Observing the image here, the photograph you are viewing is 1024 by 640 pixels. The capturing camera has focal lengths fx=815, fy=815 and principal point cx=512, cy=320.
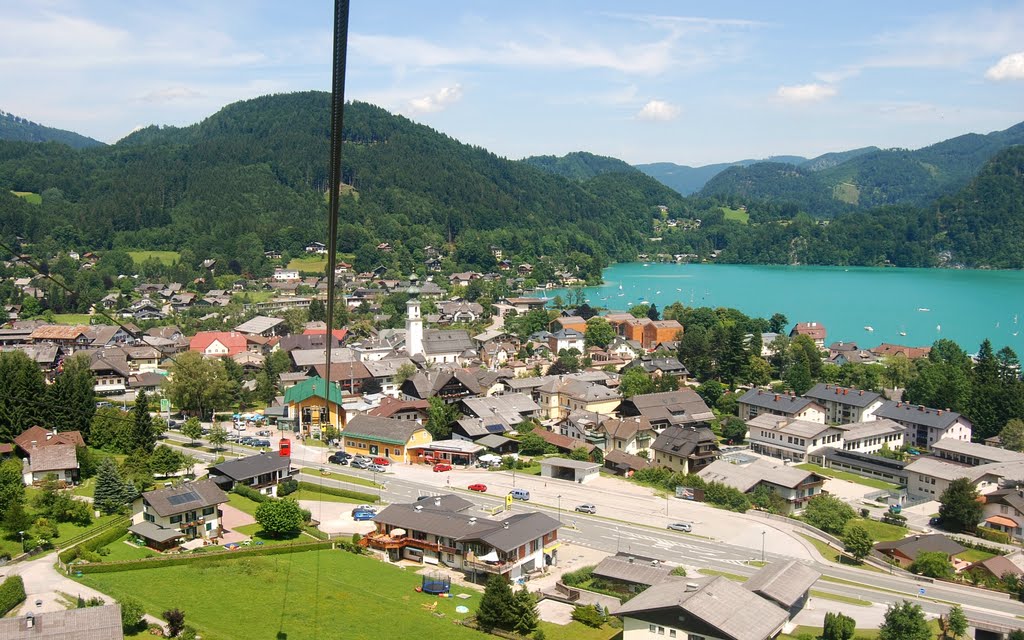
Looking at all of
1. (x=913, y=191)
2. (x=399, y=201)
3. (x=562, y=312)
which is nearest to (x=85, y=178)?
(x=399, y=201)

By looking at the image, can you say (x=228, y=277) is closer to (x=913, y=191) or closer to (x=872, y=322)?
(x=872, y=322)

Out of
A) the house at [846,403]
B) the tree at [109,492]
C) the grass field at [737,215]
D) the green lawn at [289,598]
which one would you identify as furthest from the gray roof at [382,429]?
the grass field at [737,215]

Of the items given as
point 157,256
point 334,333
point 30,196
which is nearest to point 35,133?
point 30,196

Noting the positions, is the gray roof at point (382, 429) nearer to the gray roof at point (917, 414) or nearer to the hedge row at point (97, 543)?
the hedge row at point (97, 543)

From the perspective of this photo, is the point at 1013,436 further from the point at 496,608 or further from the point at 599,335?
the point at 496,608

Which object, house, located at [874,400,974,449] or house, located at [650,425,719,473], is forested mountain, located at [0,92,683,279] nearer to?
house, located at [650,425,719,473]

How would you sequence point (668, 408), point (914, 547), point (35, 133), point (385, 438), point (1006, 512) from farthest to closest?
point (35, 133) < point (668, 408) < point (385, 438) < point (1006, 512) < point (914, 547)
